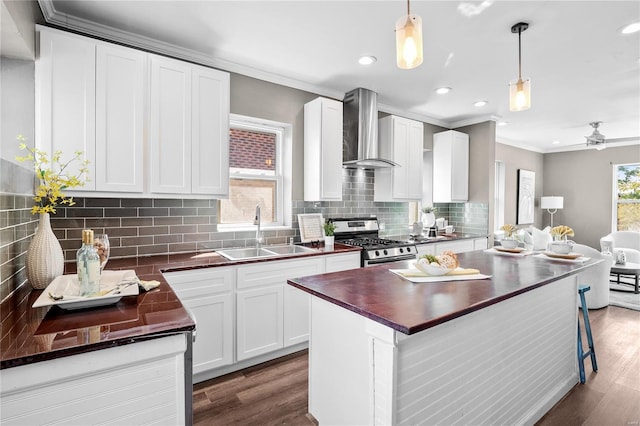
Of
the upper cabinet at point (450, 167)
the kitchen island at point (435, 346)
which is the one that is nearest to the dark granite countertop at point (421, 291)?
the kitchen island at point (435, 346)

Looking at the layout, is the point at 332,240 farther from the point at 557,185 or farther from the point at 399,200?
the point at 557,185

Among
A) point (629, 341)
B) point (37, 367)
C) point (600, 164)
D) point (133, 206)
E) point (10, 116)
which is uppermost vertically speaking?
point (600, 164)

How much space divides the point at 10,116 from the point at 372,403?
2330 millimetres

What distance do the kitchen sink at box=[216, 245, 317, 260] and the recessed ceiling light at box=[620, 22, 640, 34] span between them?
9.82ft

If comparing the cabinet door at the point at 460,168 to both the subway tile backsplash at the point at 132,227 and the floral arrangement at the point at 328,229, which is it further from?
the floral arrangement at the point at 328,229

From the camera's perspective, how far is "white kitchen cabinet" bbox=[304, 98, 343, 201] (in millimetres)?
3412

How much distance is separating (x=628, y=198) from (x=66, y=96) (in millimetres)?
9059

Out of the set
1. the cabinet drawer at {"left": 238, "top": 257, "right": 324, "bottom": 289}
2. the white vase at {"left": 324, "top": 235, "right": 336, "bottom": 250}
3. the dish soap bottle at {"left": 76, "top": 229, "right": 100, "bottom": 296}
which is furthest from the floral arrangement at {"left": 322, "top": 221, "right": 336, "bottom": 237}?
the dish soap bottle at {"left": 76, "top": 229, "right": 100, "bottom": 296}

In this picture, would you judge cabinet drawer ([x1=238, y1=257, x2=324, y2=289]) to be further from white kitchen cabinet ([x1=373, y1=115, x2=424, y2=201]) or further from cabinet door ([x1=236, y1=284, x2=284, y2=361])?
white kitchen cabinet ([x1=373, y1=115, x2=424, y2=201])

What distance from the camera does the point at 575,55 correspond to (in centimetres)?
285

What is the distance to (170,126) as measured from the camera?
8.13 ft

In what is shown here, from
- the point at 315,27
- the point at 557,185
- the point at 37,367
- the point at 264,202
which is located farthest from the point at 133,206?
the point at 557,185

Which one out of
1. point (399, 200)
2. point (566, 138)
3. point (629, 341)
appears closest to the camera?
point (629, 341)

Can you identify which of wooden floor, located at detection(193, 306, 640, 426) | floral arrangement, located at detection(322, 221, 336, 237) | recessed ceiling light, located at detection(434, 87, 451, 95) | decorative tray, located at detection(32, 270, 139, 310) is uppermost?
recessed ceiling light, located at detection(434, 87, 451, 95)
